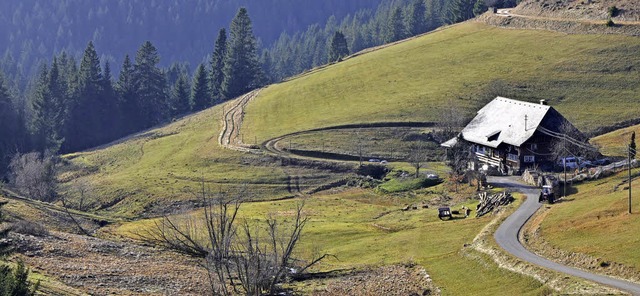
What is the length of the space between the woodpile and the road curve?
5.64 feet

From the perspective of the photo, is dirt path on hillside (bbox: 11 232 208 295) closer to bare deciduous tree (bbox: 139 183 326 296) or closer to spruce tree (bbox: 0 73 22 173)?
bare deciduous tree (bbox: 139 183 326 296)

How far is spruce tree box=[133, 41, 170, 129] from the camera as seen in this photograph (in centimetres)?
16675

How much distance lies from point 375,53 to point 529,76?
122 feet

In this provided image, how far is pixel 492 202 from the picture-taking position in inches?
2879

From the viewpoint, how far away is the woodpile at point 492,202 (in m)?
71.5

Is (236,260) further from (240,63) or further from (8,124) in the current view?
(240,63)

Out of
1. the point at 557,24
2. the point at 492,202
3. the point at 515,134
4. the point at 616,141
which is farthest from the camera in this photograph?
the point at 557,24

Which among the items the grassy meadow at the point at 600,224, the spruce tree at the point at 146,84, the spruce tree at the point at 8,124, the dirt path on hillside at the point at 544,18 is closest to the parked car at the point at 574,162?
the grassy meadow at the point at 600,224

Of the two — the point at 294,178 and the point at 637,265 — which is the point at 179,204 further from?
the point at 637,265

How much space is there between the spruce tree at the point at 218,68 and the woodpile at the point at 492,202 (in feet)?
334

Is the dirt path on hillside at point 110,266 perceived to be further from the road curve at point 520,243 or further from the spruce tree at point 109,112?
the spruce tree at point 109,112

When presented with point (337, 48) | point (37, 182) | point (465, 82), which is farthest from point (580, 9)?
point (37, 182)

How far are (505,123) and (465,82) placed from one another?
105ft

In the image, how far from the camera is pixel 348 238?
228ft
